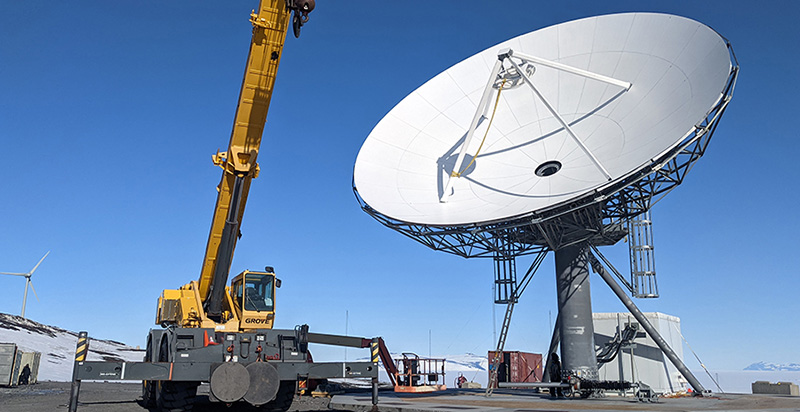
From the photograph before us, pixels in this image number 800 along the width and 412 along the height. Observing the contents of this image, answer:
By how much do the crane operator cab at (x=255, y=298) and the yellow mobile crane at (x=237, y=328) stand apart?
3cm

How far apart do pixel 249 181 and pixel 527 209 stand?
11.8 meters

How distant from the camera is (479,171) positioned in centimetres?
3006

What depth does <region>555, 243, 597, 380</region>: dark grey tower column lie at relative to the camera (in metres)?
31.3

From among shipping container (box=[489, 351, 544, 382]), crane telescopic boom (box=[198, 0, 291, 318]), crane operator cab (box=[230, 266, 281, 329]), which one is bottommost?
shipping container (box=[489, 351, 544, 382])

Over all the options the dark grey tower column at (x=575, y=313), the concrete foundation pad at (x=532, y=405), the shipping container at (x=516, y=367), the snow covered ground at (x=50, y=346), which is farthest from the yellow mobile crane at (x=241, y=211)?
the snow covered ground at (x=50, y=346)

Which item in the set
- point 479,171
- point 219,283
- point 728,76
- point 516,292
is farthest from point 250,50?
point 516,292

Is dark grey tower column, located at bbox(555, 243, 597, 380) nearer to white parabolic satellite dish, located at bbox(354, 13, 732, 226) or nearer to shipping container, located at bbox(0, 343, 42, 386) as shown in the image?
white parabolic satellite dish, located at bbox(354, 13, 732, 226)

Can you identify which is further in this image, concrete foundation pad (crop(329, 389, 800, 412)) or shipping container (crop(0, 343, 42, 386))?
shipping container (crop(0, 343, 42, 386))

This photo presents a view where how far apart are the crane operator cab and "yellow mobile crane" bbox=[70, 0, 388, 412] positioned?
33mm

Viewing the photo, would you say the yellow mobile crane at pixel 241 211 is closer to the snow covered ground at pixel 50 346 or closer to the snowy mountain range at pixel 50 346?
the snowy mountain range at pixel 50 346

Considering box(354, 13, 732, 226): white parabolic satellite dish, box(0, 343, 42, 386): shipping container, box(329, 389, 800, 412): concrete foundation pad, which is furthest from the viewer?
box(0, 343, 42, 386): shipping container

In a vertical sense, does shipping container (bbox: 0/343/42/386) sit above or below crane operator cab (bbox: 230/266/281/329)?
below

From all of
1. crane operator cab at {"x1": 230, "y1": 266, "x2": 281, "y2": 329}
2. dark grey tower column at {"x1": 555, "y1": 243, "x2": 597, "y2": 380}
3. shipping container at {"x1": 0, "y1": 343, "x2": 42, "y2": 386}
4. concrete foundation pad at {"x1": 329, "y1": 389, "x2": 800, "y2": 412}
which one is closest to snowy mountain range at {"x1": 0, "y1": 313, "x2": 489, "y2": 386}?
shipping container at {"x1": 0, "y1": 343, "x2": 42, "y2": 386}

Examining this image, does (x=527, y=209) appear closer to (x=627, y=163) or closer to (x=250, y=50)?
(x=627, y=163)
